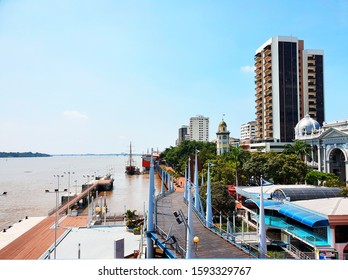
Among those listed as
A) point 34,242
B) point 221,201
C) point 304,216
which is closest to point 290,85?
point 221,201

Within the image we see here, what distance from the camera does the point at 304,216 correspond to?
10.0 meters

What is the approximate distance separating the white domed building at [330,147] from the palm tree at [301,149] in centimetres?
49

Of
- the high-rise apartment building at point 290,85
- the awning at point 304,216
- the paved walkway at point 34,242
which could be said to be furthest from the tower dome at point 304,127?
the paved walkway at point 34,242

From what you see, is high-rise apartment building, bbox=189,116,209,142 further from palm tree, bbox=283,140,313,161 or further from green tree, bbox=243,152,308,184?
palm tree, bbox=283,140,313,161

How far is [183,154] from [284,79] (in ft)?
48.8

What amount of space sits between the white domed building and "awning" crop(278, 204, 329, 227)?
9.92 metres

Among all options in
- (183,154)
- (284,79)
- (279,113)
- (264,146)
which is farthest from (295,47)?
(183,154)

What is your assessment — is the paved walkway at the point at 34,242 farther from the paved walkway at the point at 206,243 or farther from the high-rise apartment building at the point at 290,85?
the high-rise apartment building at the point at 290,85

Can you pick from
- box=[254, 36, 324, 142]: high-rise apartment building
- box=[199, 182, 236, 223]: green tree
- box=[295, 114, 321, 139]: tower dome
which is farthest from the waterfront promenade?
box=[254, 36, 324, 142]: high-rise apartment building

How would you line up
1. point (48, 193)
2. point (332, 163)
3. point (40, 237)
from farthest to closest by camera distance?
1. point (48, 193)
2. point (332, 163)
3. point (40, 237)

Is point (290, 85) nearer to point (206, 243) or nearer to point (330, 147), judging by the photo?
point (330, 147)

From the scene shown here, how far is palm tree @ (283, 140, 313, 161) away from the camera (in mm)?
23125
